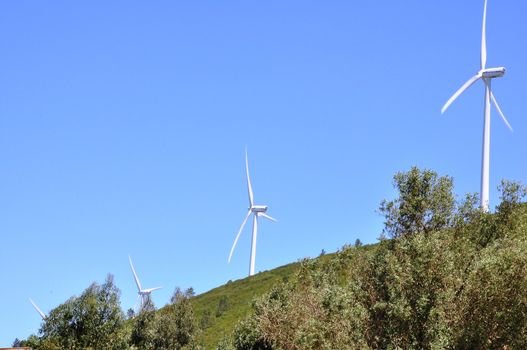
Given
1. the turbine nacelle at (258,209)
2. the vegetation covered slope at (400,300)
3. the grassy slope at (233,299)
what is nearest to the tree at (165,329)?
the vegetation covered slope at (400,300)

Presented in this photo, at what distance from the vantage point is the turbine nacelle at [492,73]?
309 ft

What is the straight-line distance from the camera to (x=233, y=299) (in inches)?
5157

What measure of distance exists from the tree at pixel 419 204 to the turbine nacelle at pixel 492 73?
52905mm

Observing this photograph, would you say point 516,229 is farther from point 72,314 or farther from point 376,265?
point 72,314

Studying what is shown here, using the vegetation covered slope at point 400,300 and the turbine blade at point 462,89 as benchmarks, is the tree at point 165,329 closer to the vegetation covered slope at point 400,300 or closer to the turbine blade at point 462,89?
the vegetation covered slope at point 400,300

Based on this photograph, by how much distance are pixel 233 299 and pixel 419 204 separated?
294ft

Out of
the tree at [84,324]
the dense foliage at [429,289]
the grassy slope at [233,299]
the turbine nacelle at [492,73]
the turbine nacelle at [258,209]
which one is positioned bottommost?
the dense foliage at [429,289]

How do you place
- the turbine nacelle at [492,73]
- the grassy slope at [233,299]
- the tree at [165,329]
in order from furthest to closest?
1. the grassy slope at [233,299]
2. the turbine nacelle at [492,73]
3. the tree at [165,329]

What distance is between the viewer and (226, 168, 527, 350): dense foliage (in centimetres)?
3156

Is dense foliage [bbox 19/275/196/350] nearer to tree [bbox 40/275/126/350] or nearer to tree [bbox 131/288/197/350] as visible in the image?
tree [bbox 40/275/126/350]

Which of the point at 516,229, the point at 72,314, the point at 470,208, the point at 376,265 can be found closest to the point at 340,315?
the point at 376,265

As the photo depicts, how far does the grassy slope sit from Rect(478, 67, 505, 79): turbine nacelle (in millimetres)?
37229

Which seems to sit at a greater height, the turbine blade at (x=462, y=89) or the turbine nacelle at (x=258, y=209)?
the turbine nacelle at (x=258, y=209)

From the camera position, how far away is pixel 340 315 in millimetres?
38938
